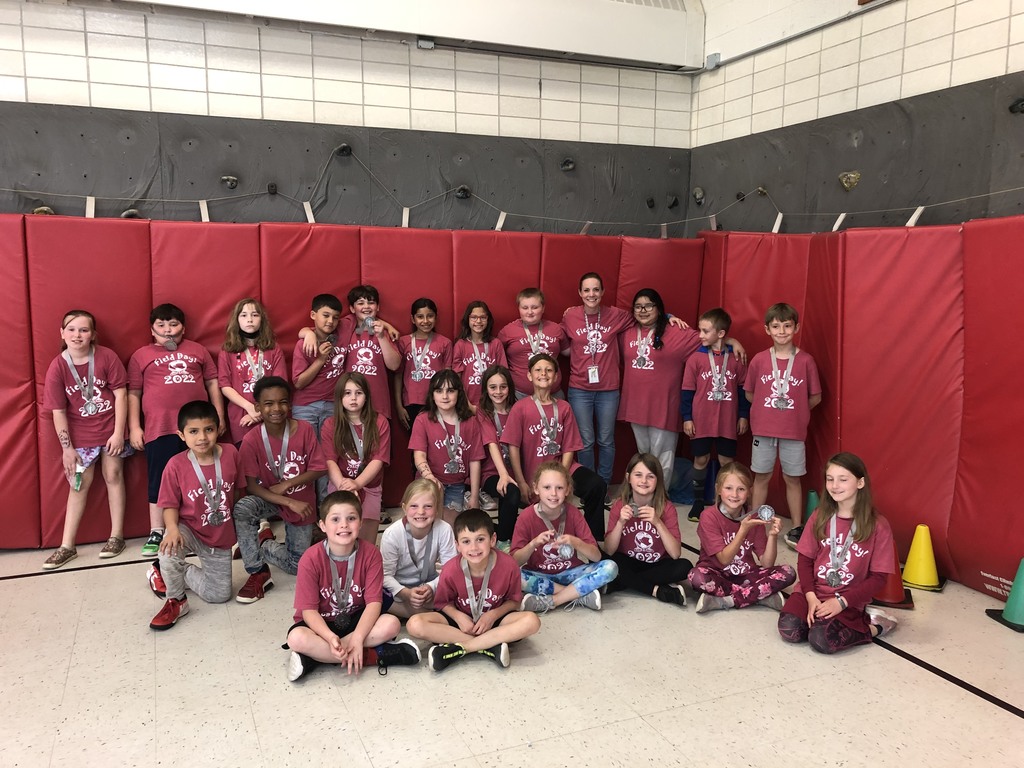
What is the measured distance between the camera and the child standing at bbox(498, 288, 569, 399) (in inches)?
209

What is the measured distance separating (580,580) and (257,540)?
6.03 ft

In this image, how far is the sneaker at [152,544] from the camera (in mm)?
4473

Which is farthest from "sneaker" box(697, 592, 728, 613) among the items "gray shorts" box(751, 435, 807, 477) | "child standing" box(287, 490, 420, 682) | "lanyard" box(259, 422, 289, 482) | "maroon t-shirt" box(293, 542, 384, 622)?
"lanyard" box(259, 422, 289, 482)

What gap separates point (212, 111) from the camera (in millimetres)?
5484

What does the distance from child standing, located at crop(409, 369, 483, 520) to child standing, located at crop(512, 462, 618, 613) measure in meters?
0.91

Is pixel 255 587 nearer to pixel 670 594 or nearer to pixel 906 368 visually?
pixel 670 594

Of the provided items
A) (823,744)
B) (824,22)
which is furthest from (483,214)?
(823,744)

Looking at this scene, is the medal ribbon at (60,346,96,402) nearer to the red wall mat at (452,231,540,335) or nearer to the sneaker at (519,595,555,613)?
the red wall mat at (452,231,540,335)

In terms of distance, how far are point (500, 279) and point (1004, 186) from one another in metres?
3.28

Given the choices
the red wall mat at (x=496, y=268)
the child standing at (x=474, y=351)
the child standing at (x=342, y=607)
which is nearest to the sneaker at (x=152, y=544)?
the child standing at (x=342, y=607)

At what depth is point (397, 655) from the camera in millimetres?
3176

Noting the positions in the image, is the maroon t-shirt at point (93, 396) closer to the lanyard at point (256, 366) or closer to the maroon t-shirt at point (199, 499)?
the lanyard at point (256, 366)

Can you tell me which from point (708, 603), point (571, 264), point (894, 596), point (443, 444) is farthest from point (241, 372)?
point (894, 596)

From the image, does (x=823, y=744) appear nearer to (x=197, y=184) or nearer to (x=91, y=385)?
(x=91, y=385)
